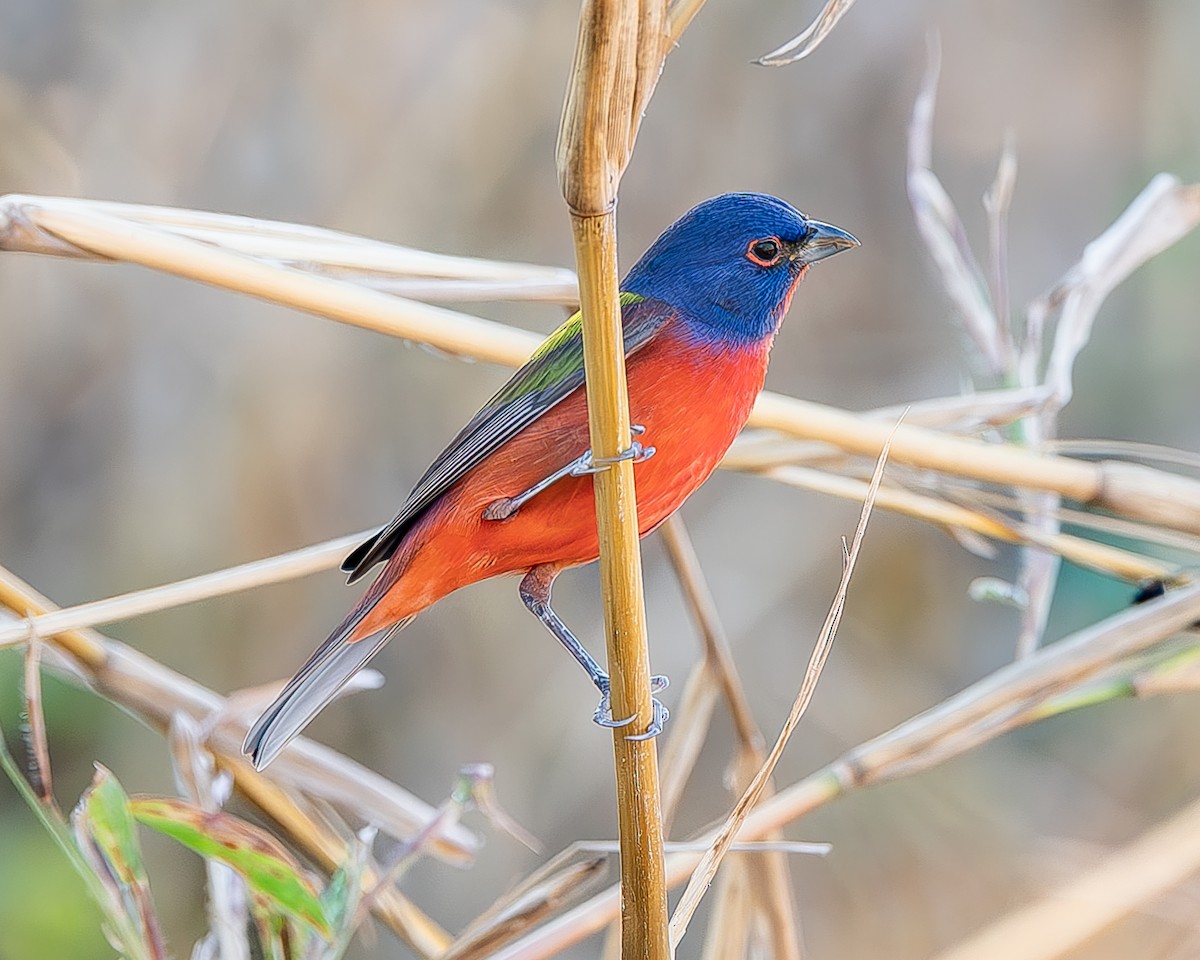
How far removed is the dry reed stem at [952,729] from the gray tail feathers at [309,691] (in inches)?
16.0

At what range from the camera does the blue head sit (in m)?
1.02

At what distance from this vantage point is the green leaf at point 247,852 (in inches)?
45.8

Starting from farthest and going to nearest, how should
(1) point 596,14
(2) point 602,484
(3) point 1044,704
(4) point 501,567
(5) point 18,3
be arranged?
(5) point 18,3 < (3) point 1044,704 < (4) point 501,567 < (2) point 602,484 < (1) point 596,14

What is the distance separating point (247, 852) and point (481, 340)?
0.56 meters

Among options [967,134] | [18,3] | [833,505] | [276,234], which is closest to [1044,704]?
[276,234]

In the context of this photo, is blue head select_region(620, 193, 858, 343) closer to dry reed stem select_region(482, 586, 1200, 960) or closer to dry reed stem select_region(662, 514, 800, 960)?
dry reed stem select_region(662, 514, 800, 960)

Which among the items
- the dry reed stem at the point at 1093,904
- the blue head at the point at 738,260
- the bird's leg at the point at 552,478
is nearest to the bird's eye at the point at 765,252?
the blue head at the point at 738,260

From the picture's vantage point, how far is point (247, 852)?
117 centimetres

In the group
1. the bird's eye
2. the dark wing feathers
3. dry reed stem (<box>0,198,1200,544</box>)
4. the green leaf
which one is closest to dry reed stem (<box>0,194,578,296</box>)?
dry reed stem (<box>0,198,1200,544</box>)

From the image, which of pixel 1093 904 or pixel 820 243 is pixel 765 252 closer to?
pixel 820 243

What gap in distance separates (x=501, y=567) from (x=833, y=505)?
1.73 meters

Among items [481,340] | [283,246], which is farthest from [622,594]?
[283,246]

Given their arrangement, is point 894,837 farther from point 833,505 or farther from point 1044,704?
point 1044,704

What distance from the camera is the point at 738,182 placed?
2658 mm
